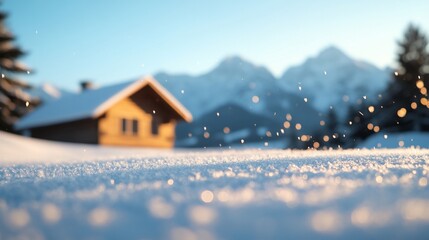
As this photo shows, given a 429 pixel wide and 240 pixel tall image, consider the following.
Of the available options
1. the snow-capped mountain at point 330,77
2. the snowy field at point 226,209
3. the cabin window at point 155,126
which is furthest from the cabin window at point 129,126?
the snow-capped mountain at point 330,77

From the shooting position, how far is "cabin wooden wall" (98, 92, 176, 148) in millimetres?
18000

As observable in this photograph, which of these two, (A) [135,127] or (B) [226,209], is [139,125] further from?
(B) [226,209]

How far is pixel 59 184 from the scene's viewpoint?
8.68ft

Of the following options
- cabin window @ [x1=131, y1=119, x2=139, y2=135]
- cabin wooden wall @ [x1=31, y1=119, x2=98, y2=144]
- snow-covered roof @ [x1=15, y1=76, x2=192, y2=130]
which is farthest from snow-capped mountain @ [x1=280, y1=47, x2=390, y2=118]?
cabin wooden wall @ [x1=31, y1=119, x2=98, y2=144]

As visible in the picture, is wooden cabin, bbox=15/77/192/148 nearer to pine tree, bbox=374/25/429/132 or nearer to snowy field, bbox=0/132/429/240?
snowy field, bbox=0/132/429/240

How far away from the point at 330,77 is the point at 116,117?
164 meters

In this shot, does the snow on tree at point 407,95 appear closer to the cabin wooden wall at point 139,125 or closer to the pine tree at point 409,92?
the pine tree at point 409,92

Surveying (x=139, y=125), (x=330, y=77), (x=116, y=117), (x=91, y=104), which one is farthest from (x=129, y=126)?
(x=330, y=77)

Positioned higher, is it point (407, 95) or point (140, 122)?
point (407, 95)

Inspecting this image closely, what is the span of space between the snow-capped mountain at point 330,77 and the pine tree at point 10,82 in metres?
109

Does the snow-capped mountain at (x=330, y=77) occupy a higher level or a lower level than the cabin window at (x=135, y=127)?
higher

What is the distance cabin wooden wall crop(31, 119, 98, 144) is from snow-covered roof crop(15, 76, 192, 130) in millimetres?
701

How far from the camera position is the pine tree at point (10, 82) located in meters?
25.3

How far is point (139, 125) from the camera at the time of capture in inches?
772
